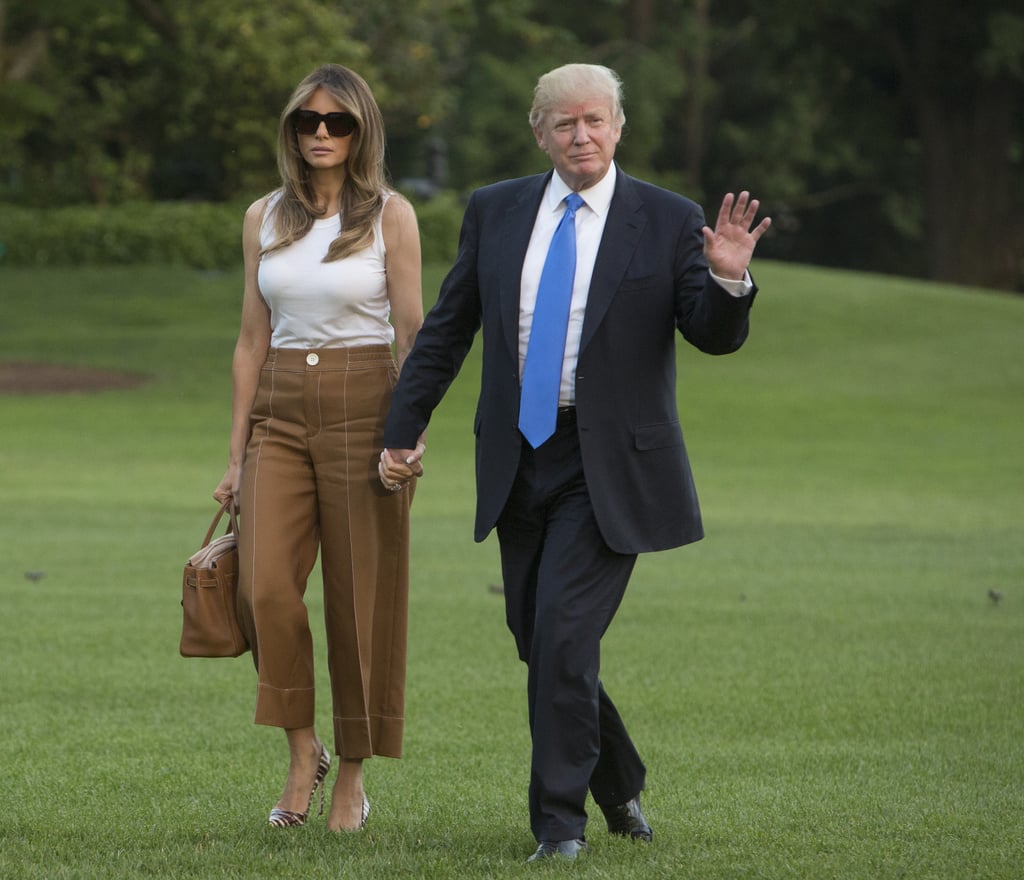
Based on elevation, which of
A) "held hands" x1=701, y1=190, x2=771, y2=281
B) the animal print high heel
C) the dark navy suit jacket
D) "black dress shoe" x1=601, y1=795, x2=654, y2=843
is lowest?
the animal print high heel

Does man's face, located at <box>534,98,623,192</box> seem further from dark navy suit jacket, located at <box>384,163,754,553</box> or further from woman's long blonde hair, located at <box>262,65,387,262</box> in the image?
woman's long blonde hair, located at <box>262,65,387,262</box>

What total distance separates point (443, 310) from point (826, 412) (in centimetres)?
2034

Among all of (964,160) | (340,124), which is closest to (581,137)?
(340,124)

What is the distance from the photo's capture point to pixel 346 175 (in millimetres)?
5680

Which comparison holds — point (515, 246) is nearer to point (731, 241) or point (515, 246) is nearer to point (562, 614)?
point (731, 241)

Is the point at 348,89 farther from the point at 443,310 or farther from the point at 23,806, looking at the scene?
the point at 23,806

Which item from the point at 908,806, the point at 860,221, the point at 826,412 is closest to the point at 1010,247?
the point at 860,221

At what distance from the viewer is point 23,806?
19.3 ft

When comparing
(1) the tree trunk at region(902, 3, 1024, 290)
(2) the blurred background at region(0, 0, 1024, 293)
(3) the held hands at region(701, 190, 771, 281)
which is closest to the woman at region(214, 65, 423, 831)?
(3) the held hands at region(701, 190, 771, 281)

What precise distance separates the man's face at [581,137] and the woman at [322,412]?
0.64 meters

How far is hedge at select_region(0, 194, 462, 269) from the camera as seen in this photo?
35.6 m

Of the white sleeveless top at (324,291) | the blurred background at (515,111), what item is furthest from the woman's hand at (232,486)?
the blurred background at (515,111)

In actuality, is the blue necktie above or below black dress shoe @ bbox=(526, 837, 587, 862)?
above

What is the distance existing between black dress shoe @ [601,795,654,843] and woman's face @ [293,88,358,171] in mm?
2048
